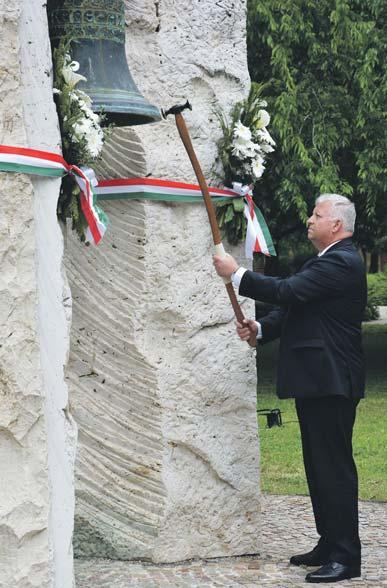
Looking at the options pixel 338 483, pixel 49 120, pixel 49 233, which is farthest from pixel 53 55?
pixel 338 483

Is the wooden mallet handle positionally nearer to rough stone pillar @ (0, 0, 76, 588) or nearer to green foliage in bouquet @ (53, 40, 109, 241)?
green foliage in bouquet @ (53, 40, 109, 241)

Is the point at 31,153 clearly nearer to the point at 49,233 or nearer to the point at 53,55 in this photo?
the point at 49,233

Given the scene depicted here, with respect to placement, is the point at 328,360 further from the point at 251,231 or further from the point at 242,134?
the point at 242,134

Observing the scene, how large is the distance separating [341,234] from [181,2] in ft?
5.32

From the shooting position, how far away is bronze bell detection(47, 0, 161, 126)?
555 cm

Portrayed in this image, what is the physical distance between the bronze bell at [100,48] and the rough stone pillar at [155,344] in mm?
834

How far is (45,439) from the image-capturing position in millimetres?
4805

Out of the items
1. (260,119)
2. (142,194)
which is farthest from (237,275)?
(260,119)

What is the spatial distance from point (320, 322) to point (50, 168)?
2015 millimetres

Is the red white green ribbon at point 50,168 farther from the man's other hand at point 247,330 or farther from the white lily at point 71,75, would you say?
the man's other hand at point 247,330

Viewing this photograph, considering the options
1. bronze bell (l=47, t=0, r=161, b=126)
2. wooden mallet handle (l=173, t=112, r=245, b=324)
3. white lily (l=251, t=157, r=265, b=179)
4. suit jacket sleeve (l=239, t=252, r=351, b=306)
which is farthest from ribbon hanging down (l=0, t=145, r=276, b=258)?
suit jacket sleeve (l=239, t=252, r=351, b=306)

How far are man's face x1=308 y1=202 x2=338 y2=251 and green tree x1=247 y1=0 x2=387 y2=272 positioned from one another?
6639 millimetres

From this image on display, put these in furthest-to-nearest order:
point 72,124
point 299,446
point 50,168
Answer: point 299,446 < point 72,124 < point 50,168

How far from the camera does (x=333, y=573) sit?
621 cm
